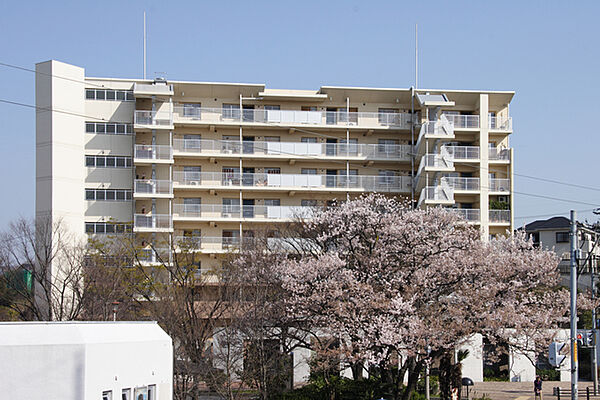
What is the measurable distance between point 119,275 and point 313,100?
24.5 metres

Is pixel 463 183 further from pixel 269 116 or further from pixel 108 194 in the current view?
pixel 108 194

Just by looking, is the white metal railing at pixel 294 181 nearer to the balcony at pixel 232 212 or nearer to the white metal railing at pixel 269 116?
the balcony at pixel 232 212

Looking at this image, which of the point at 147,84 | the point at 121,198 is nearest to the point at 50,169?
the point at 121,198

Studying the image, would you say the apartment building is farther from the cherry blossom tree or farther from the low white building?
the low white building

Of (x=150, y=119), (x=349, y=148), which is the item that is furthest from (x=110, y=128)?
(x=349, y=148)

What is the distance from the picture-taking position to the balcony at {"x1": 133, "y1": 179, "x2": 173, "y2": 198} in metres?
56.4

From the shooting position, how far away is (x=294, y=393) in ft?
108

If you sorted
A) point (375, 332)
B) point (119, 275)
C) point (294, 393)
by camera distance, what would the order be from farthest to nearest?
1. point (119, 275)
2. point (294, 393)
3. point (375, 332)

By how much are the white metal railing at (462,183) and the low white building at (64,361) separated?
44796 millimetres

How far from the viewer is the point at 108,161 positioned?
5772 centimetres

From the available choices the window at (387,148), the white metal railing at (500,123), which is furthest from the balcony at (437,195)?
the white metal railing at (500,123)

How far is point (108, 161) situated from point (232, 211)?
35.8 ft

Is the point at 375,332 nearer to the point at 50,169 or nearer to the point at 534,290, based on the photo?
the point at 534,290

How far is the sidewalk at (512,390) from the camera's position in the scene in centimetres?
3794
